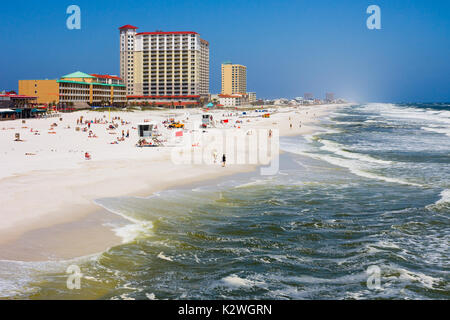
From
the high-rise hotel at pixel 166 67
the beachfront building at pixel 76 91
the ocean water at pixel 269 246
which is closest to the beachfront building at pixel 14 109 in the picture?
the beachfront building at pixel 76 91

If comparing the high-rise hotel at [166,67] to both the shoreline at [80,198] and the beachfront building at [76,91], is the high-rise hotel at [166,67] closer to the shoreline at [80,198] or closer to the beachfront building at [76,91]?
the beachfront building at [76,91]

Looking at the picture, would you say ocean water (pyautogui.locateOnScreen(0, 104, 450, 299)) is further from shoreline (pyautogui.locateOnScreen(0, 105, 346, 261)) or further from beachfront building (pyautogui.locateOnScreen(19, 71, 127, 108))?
beachfront building (pyautogui.locateOnScreen(19, 71, 127, 108))

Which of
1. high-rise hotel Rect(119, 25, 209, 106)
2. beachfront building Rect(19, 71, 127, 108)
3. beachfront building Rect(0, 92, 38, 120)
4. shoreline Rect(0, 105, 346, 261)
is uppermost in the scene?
high-rise hotel Rect(119, 25, 209, 106)

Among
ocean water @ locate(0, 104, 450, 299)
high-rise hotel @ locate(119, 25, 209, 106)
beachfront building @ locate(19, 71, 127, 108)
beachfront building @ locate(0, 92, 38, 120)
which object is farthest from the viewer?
high-rise hotel @ locate(119, 25, 209, 106)

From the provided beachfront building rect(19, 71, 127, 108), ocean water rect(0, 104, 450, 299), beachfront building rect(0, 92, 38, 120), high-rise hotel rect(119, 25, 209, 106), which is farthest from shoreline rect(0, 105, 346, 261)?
high-rise hotel rect(119, 25, 209, 106)

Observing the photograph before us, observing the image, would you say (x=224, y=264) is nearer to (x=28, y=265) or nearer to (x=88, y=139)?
(x=28, y=265)
